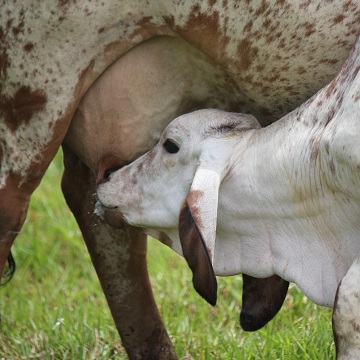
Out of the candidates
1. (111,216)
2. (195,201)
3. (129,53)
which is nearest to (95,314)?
(111,216)

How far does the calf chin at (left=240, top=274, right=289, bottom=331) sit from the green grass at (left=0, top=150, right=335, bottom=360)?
8.4 inches

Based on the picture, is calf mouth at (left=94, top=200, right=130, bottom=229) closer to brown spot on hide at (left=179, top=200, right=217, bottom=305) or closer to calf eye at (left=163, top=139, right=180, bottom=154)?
calf eye at (left=163, top=139, right=180, bottom=154)

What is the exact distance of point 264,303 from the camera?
4398mm

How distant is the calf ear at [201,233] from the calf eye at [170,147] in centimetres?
32

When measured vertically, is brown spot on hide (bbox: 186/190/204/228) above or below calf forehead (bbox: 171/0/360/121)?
below

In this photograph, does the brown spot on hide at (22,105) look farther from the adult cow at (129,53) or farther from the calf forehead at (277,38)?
the calf forehead at (277,38)

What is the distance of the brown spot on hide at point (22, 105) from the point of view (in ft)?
13.9

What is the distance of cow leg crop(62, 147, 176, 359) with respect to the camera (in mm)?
4840

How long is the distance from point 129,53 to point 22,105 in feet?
1.30

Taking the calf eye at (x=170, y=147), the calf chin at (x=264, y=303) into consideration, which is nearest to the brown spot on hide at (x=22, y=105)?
the calf eye at (x=170, y=147)

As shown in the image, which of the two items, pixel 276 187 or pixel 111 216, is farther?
pixel 111 216

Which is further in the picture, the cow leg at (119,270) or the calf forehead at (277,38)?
the cow leg at (119,270)

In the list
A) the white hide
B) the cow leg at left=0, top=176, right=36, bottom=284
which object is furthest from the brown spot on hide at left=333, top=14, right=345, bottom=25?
the cow leg at left=0, top=176, right=36, bottom=284

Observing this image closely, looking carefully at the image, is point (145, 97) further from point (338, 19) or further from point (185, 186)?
point (338, 19)
